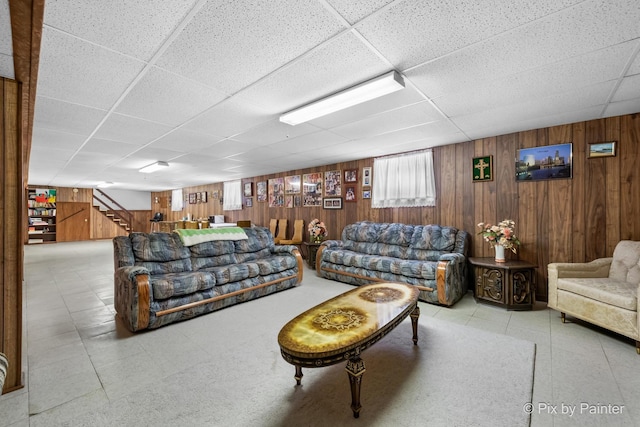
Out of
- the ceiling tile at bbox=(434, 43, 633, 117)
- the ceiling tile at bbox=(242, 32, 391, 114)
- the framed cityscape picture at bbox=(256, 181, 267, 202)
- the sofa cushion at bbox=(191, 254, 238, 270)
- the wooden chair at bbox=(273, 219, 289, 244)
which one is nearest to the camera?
the ceiling tile at bbox=(242, 32, 391, 114)

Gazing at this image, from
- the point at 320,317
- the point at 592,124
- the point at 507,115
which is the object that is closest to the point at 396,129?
the point at 507,115

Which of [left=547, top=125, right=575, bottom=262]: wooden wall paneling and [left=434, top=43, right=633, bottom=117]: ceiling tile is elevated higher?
[left=434, top=43, right=633, bottom=117]: ceiling tile

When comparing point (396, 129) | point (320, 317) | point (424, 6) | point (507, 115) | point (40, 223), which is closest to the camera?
point (424, 6)

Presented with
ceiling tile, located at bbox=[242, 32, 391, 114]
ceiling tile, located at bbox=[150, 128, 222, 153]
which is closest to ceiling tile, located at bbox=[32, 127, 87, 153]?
ceiling tile, located at bbox=[150, 128, 222, 153]

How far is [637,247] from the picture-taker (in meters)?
2.83

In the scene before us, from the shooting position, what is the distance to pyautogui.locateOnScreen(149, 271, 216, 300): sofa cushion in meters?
2.92

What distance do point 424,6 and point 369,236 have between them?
388 cm

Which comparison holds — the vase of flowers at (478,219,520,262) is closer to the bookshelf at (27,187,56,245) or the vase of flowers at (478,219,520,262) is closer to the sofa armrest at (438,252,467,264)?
the sofa armrest at (438,252,467,264)

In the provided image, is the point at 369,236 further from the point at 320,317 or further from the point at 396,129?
the point at 320,317

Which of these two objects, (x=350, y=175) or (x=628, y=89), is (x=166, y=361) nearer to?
(x=350, y=175)

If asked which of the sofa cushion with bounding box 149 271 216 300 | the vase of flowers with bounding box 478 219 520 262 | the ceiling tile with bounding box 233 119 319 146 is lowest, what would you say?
the sofa cushion with bounding box 149 271 216 300

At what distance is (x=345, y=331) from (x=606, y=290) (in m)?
2.70

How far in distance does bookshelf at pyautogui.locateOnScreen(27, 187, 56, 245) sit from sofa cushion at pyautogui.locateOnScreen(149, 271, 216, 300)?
11.3 metres

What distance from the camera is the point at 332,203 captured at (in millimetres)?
6125
